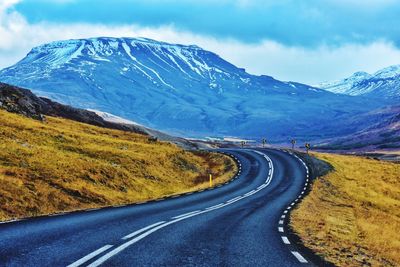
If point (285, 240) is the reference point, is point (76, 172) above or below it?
above

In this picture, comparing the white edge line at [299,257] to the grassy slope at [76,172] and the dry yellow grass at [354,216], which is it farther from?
the grassy slope at [76,172]

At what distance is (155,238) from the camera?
47.3 ft

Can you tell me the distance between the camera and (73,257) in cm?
1113

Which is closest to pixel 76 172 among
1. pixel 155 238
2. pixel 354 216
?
pixel 354 216

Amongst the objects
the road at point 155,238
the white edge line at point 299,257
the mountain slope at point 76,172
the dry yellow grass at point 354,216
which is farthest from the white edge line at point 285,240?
the mountain slope at point 76,172

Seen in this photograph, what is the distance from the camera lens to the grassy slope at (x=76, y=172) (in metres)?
26.8

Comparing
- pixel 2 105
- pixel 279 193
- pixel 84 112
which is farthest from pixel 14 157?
pixel 84 112

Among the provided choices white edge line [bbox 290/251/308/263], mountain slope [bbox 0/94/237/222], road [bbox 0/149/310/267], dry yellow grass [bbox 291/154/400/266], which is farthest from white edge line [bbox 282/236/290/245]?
mountain slope [bbox 0/94/237/222]

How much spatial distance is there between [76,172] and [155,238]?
22.6 m

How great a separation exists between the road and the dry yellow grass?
1226 mm

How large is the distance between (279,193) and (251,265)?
2814cm

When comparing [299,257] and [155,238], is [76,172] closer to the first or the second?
[155,238]

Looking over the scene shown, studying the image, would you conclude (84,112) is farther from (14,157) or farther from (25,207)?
(25,207)

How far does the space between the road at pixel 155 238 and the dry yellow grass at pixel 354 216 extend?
1.23 meters
